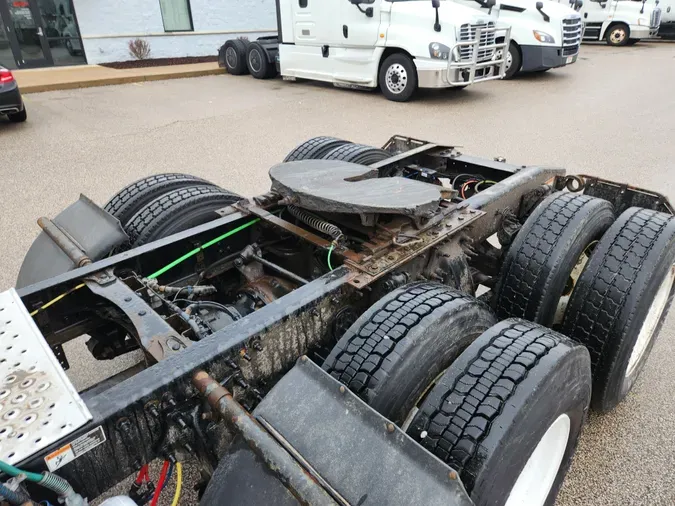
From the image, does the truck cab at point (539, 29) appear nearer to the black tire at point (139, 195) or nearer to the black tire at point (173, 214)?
the black tire at point (139, 195)

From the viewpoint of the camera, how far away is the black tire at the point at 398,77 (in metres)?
10.0

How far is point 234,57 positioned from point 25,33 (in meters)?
5.86

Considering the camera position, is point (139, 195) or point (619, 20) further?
point (619, 20)

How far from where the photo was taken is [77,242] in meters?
2.55

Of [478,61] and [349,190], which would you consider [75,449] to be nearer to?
[349,190]

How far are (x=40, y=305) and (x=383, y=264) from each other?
1.43 metres

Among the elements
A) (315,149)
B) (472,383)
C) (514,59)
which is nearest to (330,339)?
(472,383)

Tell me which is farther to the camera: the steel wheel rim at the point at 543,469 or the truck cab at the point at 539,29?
the truck cab at the point at 539,29

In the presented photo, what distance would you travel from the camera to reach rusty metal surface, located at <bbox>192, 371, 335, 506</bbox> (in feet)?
4.07

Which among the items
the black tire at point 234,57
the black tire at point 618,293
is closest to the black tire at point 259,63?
the black tire at point 234,57

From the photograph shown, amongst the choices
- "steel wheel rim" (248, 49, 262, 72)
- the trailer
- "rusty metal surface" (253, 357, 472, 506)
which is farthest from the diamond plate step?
"steel wheel rim" (248, 49, 262, 72)

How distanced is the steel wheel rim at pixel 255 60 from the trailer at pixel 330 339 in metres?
10.9

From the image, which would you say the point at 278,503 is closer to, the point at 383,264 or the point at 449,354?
the point at 449,354

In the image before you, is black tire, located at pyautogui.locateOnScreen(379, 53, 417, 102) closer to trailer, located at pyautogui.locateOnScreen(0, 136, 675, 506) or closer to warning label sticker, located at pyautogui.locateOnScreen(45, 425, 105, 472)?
trailer, located at pyautogui.locateOnScreen(0, 136, 675, 506)
